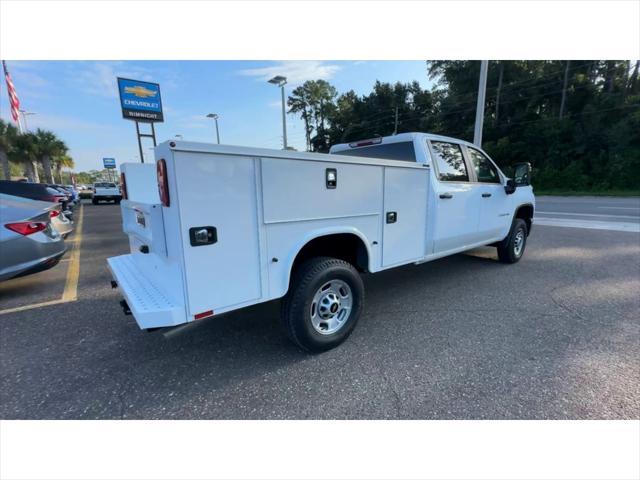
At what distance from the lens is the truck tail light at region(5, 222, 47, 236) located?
3876mm

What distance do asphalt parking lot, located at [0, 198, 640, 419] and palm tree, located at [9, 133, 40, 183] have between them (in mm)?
47426

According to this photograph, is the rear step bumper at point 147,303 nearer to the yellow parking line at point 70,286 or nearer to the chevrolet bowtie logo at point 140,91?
the yellow parking line at point 70,286

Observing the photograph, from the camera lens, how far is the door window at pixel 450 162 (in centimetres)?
391

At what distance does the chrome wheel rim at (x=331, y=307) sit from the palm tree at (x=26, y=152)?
49095 millimetres

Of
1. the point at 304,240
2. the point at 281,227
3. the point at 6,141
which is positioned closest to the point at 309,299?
the point at 304,240

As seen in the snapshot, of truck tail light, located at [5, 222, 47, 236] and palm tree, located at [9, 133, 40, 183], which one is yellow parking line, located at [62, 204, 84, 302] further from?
palm tree, located at [9, 133, 40, 183]

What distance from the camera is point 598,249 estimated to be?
650cm

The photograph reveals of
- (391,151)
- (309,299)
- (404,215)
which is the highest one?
(391,151)

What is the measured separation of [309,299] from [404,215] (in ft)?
4.82

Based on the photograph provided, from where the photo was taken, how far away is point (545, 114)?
30.2 m

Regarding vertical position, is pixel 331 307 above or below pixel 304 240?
below

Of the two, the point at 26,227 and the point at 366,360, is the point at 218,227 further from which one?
the point at 26,227

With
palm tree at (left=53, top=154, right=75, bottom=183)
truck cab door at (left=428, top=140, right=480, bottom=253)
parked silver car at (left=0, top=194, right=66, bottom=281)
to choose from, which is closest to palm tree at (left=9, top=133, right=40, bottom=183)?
palm tree at (left=53, top=154, right=75, bottom=183)

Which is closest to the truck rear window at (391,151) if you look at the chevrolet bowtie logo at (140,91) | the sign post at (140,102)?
the sign post at (140,102)
